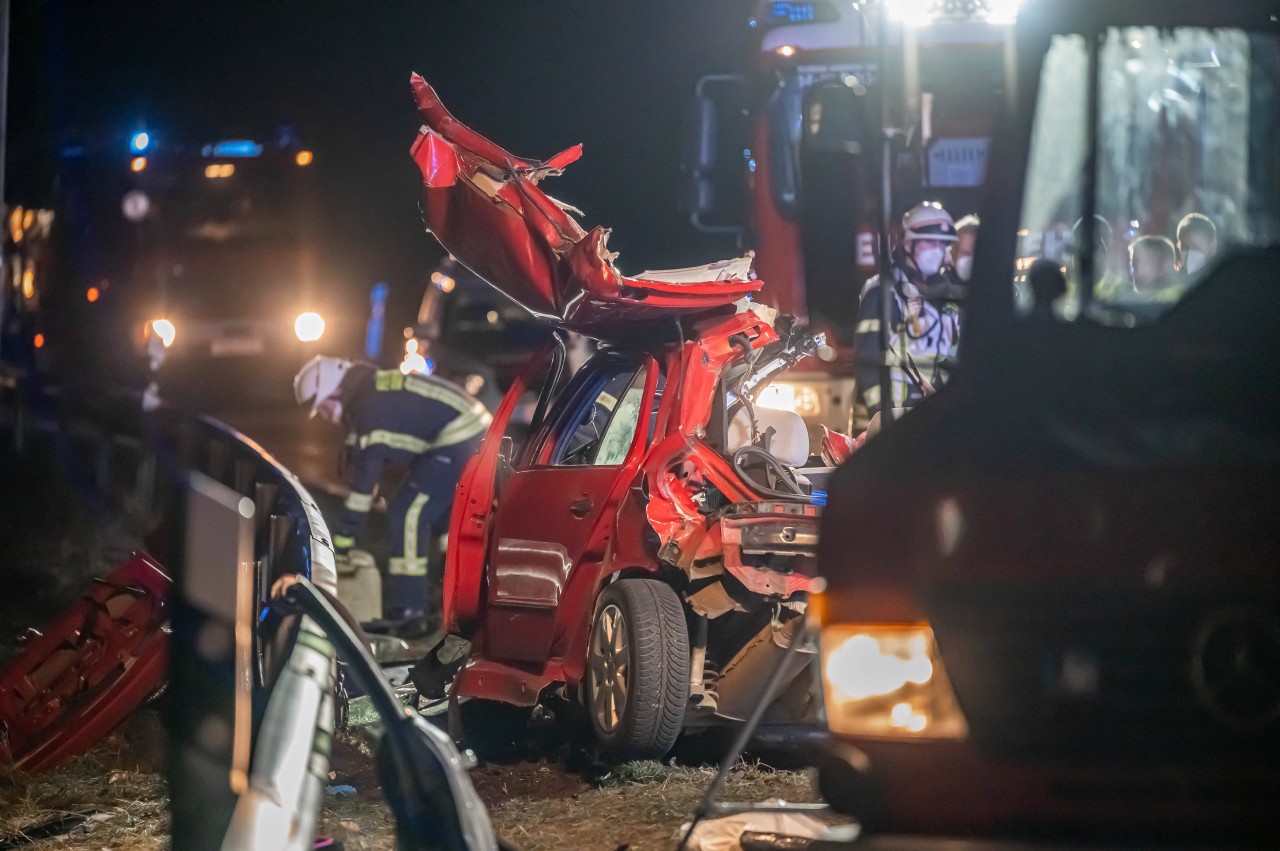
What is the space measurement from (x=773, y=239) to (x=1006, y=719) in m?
8.27

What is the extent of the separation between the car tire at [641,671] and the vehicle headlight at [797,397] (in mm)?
4769

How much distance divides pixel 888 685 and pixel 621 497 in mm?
3127

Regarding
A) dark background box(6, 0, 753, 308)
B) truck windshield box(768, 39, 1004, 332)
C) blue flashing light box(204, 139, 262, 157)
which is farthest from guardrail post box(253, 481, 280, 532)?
dark background box(6, 0, 753, 308)

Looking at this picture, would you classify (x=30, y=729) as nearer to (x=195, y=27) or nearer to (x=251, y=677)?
(x=251, y=677)

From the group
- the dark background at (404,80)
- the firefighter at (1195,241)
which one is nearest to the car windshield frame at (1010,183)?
the firefighter at (1195,241)

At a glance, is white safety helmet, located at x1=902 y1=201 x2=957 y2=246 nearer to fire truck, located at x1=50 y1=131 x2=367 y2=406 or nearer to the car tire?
the car tire

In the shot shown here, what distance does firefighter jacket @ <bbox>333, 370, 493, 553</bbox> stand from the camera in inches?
363

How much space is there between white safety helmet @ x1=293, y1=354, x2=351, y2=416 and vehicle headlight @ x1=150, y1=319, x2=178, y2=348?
11.1 m

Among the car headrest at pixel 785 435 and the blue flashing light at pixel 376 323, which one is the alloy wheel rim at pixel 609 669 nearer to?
the car headrest at pixel 785 435

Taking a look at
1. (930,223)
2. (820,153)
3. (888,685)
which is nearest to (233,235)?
(930,223)

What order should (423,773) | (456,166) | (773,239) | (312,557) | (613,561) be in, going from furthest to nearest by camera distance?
(773,239) < (456,166) < (613,561) < (312,557) < (423,773)

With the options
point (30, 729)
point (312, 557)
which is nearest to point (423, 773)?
point (312, 557)

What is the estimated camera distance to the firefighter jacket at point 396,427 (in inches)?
363

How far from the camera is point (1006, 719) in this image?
9.52 ft
